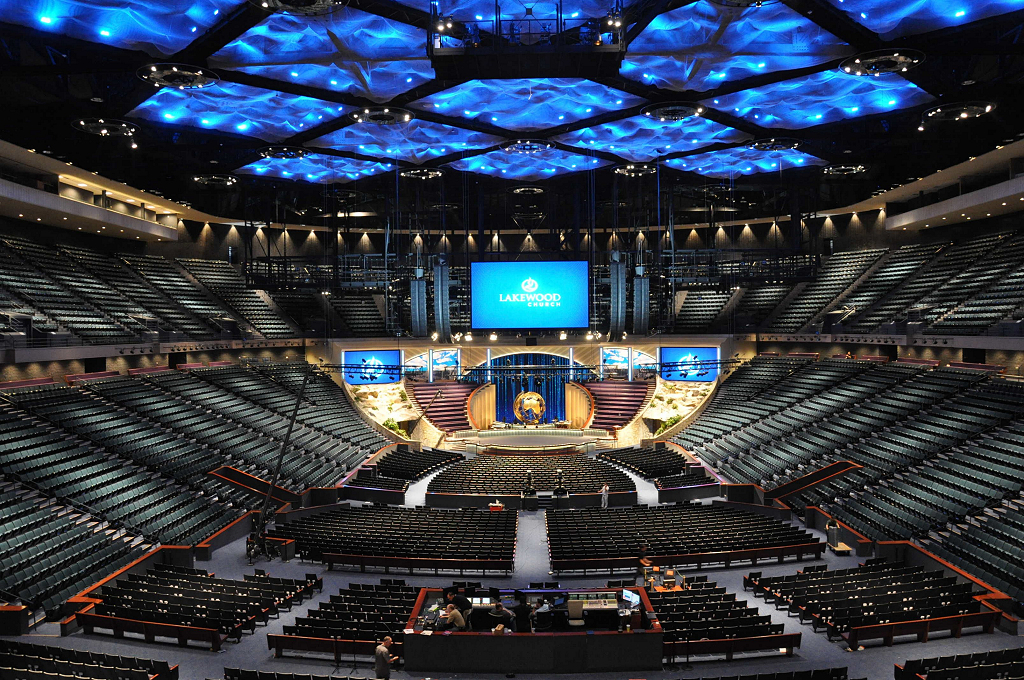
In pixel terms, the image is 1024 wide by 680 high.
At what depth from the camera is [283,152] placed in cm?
2439

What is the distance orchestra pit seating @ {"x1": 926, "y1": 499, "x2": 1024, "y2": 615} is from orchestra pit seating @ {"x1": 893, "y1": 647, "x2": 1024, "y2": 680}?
3.92 meters

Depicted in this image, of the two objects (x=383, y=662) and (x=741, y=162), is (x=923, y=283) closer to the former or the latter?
(x=741, y=162)

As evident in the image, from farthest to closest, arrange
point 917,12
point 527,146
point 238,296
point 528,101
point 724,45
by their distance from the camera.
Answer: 1. point 238,296
2. point 527,146
3. point 528,101
4. point 724,45
5. point 917,12

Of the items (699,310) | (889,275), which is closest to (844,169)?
(889,275)

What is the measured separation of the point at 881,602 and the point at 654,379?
2820 cm

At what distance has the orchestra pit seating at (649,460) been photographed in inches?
1151

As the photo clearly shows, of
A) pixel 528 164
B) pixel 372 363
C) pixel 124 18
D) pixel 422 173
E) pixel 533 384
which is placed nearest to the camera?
pixel 124 18

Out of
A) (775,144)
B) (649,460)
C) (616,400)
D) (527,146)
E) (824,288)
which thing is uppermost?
(527,146)

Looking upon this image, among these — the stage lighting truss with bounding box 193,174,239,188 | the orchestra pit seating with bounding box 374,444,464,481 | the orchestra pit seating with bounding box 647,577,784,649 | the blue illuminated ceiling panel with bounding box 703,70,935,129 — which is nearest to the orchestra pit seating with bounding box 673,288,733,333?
the orchestra pit seating with bounding box 374,444,464,481

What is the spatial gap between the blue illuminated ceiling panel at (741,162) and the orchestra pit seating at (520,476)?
13.6 m

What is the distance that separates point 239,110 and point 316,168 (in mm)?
7738

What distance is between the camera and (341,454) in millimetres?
31109

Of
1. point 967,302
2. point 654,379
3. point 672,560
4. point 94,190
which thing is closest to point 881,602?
point 672,560

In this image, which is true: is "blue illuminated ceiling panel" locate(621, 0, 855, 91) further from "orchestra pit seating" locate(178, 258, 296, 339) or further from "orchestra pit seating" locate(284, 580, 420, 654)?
"orchestra pit seating" locate(178, 258, 296, 339)
